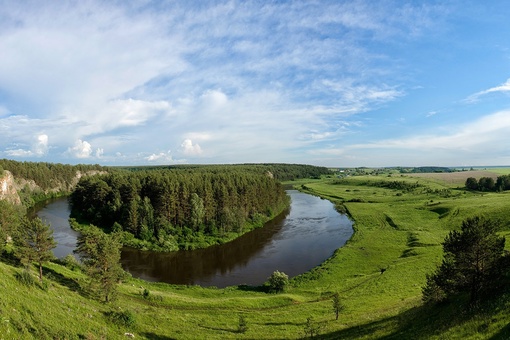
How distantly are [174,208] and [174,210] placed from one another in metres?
0.59

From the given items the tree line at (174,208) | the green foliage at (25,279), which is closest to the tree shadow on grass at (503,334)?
the green foliage at (25,279)

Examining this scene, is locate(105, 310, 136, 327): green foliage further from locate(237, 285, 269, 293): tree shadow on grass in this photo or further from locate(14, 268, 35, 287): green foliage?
locate(237, 285, 269, 293): tree shadow on grass

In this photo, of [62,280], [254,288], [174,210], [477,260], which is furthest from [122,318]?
[174,210]

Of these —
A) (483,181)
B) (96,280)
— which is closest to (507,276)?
(96,280)

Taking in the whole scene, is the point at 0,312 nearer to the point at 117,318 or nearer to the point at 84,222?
the point at 117,318

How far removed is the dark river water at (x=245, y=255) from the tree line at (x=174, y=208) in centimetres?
608

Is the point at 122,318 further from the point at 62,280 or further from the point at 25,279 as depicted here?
the point at 62,280

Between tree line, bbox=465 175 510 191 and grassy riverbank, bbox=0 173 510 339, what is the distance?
87.5m

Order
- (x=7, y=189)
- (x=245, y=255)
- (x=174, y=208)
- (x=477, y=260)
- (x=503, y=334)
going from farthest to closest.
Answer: (x=7, y=189), (x=174, y=208), (x=245, y=255), (x=477, y=260), (x=503, y=334)

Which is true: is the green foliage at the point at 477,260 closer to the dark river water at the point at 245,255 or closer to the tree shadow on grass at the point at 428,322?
the tree shadow on grass at the point at 428,322

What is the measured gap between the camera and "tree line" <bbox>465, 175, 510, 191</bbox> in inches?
5316

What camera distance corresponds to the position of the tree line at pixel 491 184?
135 metres

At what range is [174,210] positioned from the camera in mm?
78750

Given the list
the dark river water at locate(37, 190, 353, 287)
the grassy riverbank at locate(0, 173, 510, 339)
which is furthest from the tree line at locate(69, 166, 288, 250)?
the grassy riverbank at locate(0, 173, 510, 339)
